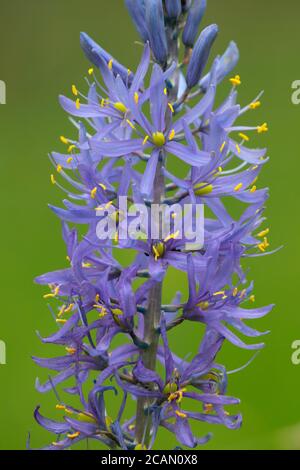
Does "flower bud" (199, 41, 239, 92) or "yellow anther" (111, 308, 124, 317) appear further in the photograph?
"flower bud" (199, 41, 239, 92)

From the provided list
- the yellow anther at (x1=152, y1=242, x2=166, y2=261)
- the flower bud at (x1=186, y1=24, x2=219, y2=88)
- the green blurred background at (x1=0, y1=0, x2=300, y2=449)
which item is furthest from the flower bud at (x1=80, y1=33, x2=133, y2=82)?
the green blurred background at (x1=0, y1=0, x2=300, y2=449)

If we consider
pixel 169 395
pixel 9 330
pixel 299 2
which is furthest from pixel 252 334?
pixel 299 2

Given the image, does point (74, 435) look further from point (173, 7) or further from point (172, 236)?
point (173, 7)

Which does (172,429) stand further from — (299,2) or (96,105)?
(299,2)

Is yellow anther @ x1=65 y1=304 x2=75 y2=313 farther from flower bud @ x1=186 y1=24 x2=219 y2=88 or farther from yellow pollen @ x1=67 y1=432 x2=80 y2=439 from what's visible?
flower bud @ x1=186 y1=24 x2=219 y2=88

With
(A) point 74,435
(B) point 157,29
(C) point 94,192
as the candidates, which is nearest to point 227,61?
(B) point 157,29

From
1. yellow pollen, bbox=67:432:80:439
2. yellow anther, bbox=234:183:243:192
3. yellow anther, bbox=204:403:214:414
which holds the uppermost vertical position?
yellow anther, bbox=234:183:243:192

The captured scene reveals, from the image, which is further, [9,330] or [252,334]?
[9,330]
